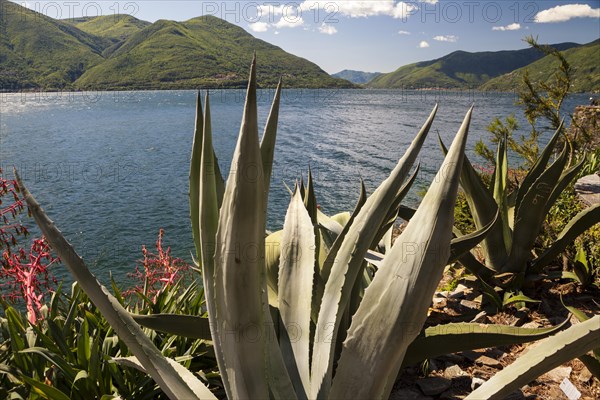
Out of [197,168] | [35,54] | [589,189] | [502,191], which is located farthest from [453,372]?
[35,54]

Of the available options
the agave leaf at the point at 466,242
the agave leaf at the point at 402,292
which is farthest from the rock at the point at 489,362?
the agave leaf at the point at 402,292

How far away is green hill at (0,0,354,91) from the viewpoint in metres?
113

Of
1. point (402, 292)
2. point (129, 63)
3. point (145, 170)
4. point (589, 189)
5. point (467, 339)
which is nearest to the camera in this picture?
point (402, 292)

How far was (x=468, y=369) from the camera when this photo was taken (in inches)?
88.5

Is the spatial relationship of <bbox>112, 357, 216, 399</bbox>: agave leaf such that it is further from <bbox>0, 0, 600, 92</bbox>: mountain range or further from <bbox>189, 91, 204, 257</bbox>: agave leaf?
<bbox>0, 0, 600, 92</bbox>: mountain range

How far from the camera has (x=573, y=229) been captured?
286 cm

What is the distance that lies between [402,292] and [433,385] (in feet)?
4.42

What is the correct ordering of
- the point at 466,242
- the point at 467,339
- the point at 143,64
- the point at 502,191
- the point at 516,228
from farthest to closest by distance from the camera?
the point at 143,64, the point at 502,191, the point at 516,228, the point at 466,242, the point at 467,339

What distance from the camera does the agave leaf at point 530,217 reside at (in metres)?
3.05

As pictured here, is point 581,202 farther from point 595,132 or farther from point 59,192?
point 59,192

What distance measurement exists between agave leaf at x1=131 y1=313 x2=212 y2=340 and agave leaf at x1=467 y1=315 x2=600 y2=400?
1.14 meters

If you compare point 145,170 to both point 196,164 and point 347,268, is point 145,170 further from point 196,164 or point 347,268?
point 347,268

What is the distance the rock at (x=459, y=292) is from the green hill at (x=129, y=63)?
323 ft

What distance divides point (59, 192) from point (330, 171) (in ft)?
37.0
